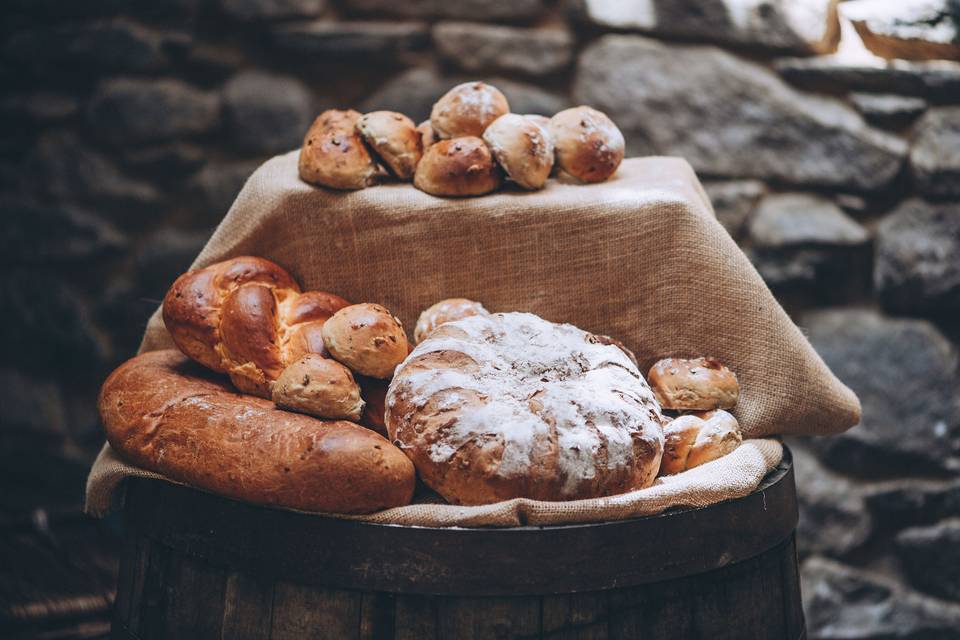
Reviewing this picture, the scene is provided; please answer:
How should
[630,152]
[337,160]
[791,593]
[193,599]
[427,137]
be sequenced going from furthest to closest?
[630,152], [427,137], [337,160], [791,593], [193,599]

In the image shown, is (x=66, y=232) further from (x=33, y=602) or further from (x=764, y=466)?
(x=764, y=466)

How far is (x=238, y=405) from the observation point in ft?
4.35

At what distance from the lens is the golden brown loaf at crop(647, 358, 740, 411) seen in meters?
1.48

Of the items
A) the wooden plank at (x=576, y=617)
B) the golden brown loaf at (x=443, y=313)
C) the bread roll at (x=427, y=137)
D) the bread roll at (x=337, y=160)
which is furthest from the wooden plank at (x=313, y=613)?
the bread roll at (x=427, y=137)

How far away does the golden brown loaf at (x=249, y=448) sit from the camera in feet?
3.86

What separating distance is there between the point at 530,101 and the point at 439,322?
4.46ft

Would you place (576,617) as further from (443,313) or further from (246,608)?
(443,313)

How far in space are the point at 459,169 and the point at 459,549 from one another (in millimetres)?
714

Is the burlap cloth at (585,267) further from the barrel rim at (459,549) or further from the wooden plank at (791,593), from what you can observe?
the barrel rim at (459,549)

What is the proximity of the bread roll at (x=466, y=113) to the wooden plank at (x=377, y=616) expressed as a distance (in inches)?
35.0

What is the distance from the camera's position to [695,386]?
1.48 m

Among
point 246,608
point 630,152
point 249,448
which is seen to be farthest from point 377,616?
point 630,152

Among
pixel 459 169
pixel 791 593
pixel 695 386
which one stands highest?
pixel 459 169

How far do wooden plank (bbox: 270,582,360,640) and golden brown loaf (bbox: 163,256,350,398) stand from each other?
0.37 metres
